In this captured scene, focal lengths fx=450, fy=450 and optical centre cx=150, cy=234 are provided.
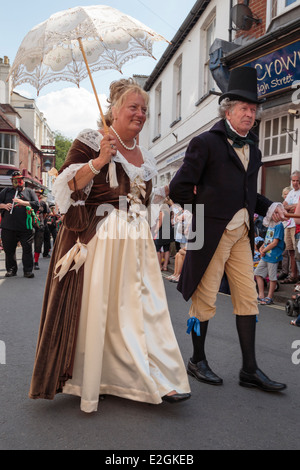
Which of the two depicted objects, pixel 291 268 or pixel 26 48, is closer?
pixel 26 48

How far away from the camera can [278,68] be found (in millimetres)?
9070

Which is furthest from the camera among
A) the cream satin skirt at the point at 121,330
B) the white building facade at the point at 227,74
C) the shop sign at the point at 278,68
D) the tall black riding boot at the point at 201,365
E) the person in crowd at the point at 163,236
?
the person in crowd at the point at 163,236

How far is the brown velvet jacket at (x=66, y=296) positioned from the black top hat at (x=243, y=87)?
100cm

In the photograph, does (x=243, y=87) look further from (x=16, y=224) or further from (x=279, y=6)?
(x=279, y=6)

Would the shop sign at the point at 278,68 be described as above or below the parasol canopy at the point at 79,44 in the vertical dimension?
above

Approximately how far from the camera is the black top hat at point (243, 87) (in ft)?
10.3

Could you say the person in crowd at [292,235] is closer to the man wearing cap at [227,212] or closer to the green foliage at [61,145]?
the man wearing cap at [227,212]

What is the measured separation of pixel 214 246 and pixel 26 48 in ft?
5.80

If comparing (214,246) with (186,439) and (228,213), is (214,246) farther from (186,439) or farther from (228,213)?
(186,439)

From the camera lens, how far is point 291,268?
8281 mm

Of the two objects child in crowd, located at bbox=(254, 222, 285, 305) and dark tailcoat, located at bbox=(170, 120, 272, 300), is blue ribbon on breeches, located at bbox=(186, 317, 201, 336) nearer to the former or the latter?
dark tailcoat, located at bbox=(170, 120, 272, 300)

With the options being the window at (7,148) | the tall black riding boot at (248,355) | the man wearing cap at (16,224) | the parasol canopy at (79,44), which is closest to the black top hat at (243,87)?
the parasol canopy at (79,44)

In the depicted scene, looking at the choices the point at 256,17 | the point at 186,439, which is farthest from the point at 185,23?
the point at 186,439

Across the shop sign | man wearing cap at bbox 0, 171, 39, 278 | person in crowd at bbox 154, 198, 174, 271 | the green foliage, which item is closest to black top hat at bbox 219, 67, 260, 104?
the shop sign
